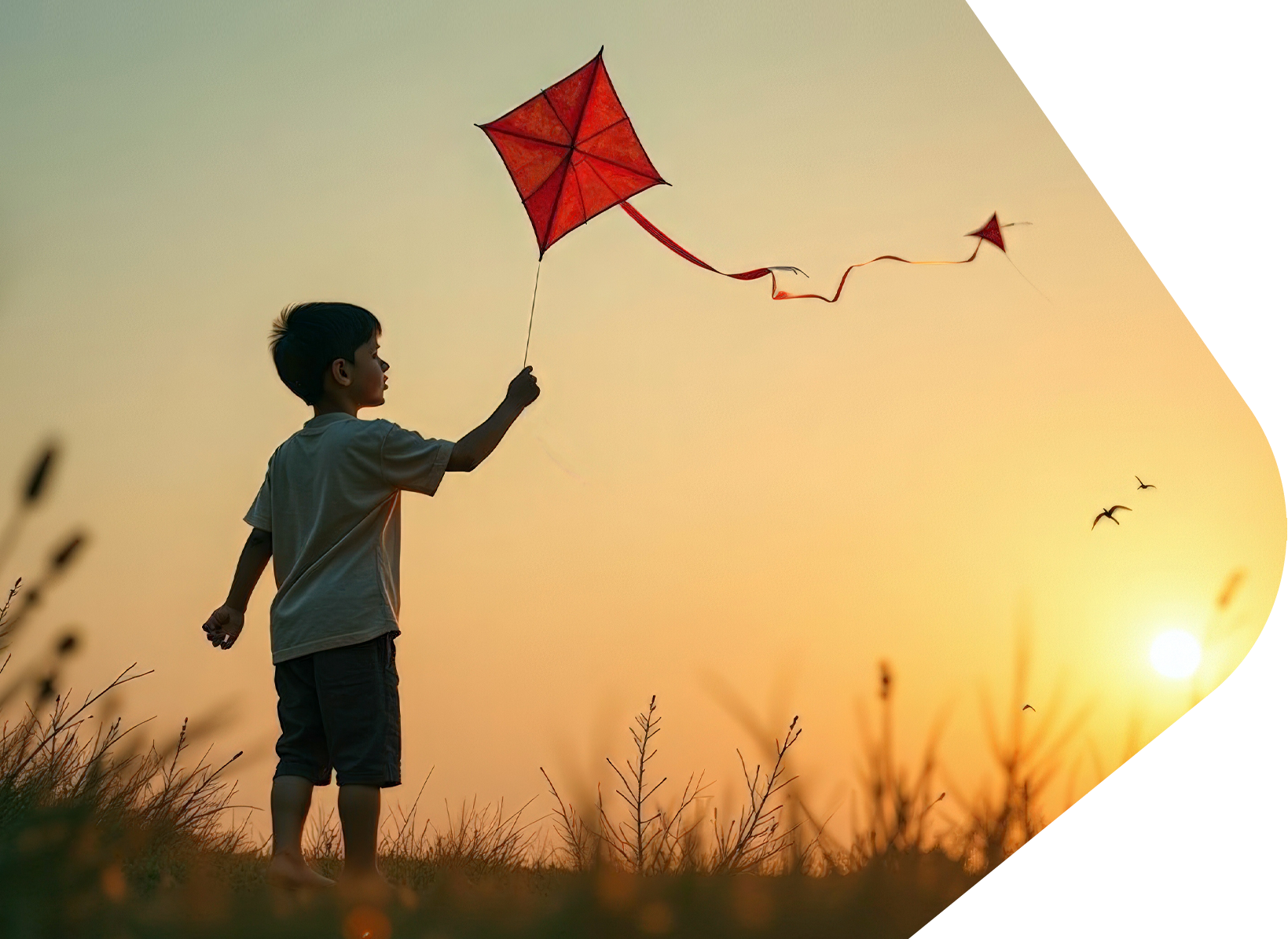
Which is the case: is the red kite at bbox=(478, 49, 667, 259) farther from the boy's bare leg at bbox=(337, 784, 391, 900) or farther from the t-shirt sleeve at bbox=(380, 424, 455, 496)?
the boy's bare leg at bbox=(337, 784, 391, 900)

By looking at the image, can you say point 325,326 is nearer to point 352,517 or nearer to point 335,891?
point 352,517

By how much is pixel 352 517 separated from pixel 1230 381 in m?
1.75

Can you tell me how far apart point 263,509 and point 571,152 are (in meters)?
0.81

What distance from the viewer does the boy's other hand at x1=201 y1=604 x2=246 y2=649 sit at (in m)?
2.26

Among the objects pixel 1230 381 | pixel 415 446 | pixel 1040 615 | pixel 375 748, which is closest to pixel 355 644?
pixel 375 748

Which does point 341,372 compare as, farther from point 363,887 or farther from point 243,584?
point 363,887

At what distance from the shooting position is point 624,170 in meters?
2.46

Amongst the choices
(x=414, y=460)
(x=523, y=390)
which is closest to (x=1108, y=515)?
(x=523, y=390)

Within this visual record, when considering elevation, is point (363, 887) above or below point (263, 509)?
below

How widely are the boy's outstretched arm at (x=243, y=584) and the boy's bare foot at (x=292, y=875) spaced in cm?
41

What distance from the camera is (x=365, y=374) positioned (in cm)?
223

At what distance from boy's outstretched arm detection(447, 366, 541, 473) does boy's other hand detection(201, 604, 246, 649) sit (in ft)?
1.57

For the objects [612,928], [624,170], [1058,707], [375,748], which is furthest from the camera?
[1058,707]

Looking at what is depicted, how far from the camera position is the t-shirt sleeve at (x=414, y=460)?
212 centimetres
